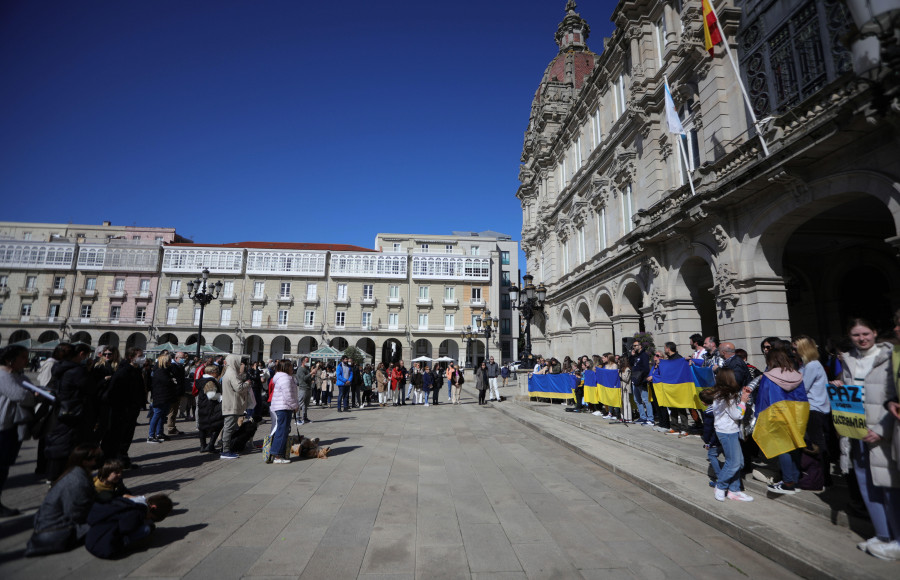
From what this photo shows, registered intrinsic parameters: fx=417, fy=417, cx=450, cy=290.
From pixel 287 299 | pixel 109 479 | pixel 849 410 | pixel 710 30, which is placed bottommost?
pixel 109 479

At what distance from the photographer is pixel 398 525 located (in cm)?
434

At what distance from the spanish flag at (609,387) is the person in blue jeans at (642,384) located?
719 mm

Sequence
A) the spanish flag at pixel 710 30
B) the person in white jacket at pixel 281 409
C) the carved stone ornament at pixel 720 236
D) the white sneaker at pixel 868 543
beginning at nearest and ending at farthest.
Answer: the white sneaker at pixel 868 543
the person in white jacket at pixel 281 409
the carved stone ornament at pixel 720 236
the spanish flag at pixel 710 30

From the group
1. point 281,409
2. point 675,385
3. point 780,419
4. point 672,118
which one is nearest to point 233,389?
point 281,409

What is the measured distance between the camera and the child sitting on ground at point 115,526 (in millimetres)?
3471

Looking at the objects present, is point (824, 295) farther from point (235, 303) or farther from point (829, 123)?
point (235, 303)

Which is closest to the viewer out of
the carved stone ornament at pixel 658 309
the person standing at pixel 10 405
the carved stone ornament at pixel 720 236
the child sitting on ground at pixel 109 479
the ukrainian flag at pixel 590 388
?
the child sitting on ground at pixel 109 479

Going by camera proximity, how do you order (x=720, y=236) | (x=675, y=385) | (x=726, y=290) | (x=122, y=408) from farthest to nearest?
(x=720, y=236), (x=726, y=290), (x=675, y=385), (x=122, y=408)

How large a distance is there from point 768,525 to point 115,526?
601 cm

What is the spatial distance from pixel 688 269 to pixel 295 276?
4434 cm

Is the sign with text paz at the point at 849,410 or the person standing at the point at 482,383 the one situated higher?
the sign with text paz at the point at 849,410

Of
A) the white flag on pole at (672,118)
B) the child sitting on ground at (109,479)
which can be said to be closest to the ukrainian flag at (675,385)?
the white flag on pole at (672,118)

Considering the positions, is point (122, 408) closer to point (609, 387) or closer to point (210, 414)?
point (210, 414)

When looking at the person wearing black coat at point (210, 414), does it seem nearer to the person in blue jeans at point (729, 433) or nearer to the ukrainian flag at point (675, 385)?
the person in blue jeans at point (729, 433)
